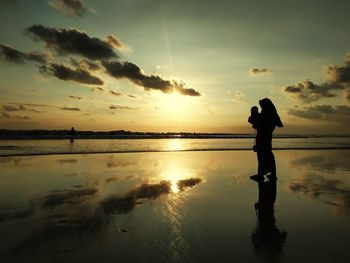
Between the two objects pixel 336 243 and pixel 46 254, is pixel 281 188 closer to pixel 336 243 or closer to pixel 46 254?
pixel 336 243

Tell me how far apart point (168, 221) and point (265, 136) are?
5.52 metres

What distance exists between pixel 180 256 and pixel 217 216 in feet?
6.25

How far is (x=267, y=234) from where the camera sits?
425 centimetres

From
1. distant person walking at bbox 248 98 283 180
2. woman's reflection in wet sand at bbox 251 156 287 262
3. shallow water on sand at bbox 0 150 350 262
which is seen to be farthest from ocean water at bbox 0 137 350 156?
woman's reflection in wet sand at bbox 251 156 287 262

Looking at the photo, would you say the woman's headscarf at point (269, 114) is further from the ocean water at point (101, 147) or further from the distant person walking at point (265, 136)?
the ocean water at point (101, 147)

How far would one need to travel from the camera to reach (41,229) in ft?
14.5

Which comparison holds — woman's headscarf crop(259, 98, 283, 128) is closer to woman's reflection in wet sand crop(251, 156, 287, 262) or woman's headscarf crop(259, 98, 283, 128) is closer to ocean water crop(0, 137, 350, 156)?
woman's reflection in wet sand crop(251, 156, 287, 262)

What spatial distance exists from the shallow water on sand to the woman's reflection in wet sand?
0.04ft

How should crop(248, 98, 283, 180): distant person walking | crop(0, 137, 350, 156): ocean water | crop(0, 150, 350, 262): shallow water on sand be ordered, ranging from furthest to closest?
1. crop(0, 137, 350, 156): ocean water
2. crop(248, 98, 283, 180): distant person walking
3. crop(0, 150, 350, 262): shallow water on sand

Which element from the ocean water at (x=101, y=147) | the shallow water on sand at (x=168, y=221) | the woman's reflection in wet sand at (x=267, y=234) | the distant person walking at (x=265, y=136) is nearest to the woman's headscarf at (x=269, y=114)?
the distant person walking at (x=265, y=136)

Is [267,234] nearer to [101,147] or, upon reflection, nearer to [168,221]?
[168,221]

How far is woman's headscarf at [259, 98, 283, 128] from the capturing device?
9.24 metres

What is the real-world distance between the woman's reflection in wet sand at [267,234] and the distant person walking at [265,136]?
100 inches

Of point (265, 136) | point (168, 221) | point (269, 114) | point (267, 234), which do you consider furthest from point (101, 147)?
point (267, 234)
